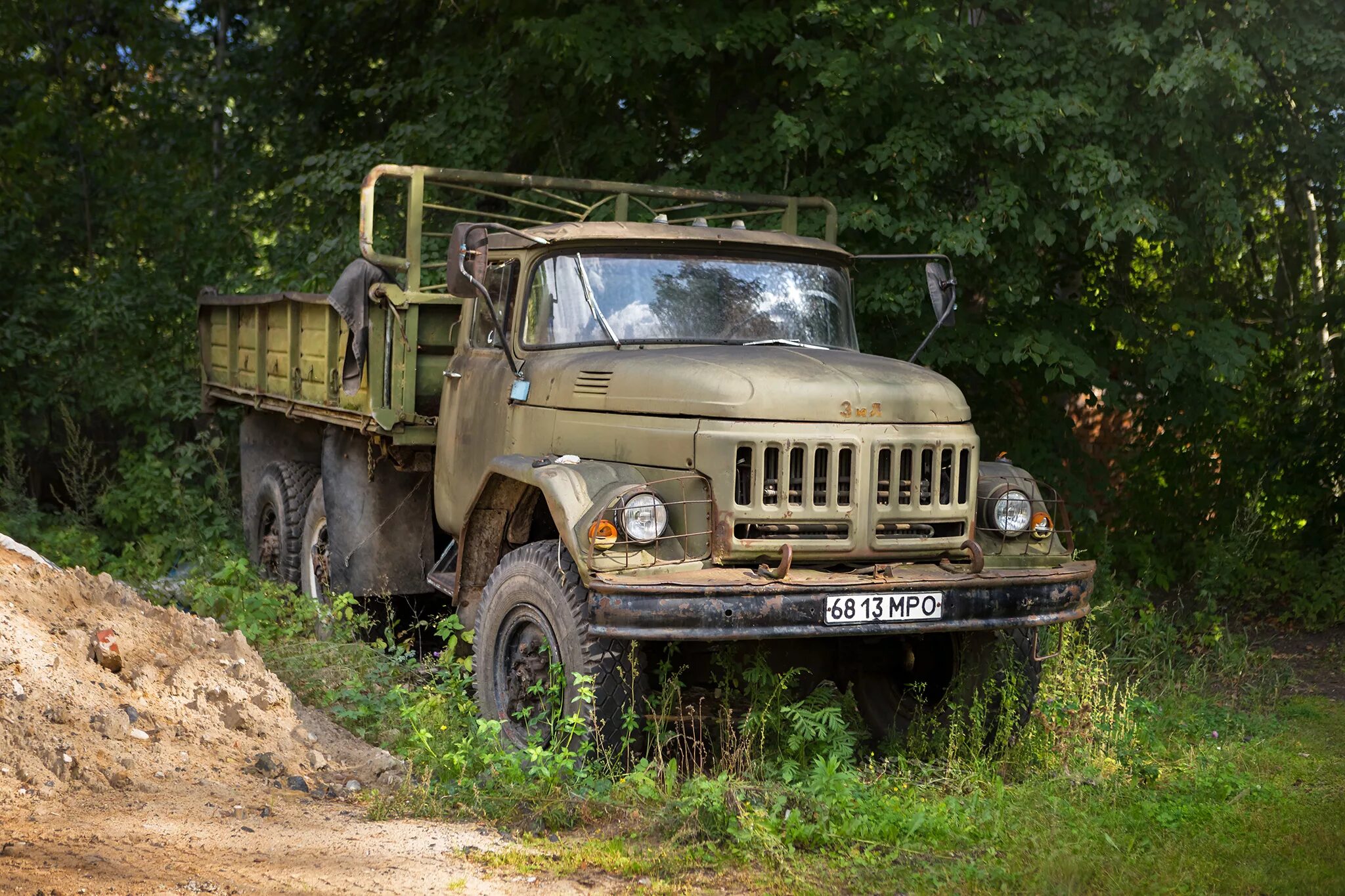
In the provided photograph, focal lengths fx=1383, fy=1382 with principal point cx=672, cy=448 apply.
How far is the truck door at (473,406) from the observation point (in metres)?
6.69

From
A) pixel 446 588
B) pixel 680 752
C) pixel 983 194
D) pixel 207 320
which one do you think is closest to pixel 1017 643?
pixel 680 752

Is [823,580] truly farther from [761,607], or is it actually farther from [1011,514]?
[1011,514]

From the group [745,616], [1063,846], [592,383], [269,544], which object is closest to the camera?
[1063,846]

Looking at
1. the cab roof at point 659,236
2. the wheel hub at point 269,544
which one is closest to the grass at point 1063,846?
the cab roof at point 659,236

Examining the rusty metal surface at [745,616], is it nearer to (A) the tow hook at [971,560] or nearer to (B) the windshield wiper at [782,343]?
(A) the tow hook at [971,560]

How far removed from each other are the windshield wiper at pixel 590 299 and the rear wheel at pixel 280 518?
12.4 feet

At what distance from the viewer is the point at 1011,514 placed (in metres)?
6.05

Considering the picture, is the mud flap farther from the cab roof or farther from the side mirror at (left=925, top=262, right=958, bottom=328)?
the side mirror at (left=925, top=262, right=958, bottom=328)

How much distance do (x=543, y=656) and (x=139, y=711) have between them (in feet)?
5.72

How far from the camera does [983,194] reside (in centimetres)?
902

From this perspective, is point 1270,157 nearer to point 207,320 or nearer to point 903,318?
point 903,318

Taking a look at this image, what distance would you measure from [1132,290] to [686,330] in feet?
16.9

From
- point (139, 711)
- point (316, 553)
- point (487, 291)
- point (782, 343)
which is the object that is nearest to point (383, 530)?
point (316, 553)

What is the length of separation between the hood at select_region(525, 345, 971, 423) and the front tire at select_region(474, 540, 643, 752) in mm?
727
